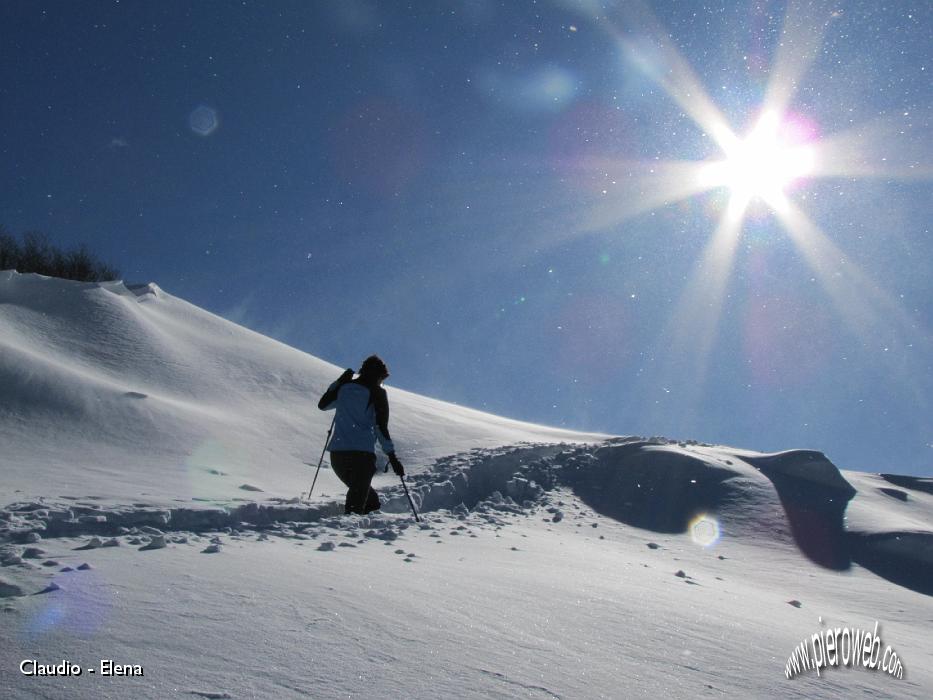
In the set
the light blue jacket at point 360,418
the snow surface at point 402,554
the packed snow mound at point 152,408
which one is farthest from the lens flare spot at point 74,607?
the light blue jacket at point 360,418

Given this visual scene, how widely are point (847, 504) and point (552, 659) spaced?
896 centimetres

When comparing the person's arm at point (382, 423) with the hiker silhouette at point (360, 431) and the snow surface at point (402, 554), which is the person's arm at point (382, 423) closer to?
the hiker silhouette at point (360, 431)

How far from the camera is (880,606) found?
5672mm

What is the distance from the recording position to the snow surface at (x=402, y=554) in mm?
2205

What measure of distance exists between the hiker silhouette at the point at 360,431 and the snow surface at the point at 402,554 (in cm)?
55

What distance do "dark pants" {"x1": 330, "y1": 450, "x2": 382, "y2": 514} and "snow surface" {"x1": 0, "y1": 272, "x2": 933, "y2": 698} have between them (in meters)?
0.49

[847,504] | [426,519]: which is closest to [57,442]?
[426,519]

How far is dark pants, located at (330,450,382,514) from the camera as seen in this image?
651 cm

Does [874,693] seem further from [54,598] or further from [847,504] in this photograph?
[847,504]

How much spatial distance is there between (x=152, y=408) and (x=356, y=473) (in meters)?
5.27

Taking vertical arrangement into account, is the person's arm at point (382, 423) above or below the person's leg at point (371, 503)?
above

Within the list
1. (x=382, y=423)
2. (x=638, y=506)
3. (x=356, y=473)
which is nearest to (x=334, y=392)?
(x=382, y=423)

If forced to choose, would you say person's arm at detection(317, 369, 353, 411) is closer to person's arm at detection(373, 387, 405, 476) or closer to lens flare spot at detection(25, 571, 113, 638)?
person's arm at detection(373, 387, 405, 476)

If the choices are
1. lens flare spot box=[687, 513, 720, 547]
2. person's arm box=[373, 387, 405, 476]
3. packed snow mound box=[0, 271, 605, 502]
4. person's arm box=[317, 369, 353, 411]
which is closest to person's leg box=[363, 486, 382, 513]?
person's arm box=[373, 387, 405, 476]
